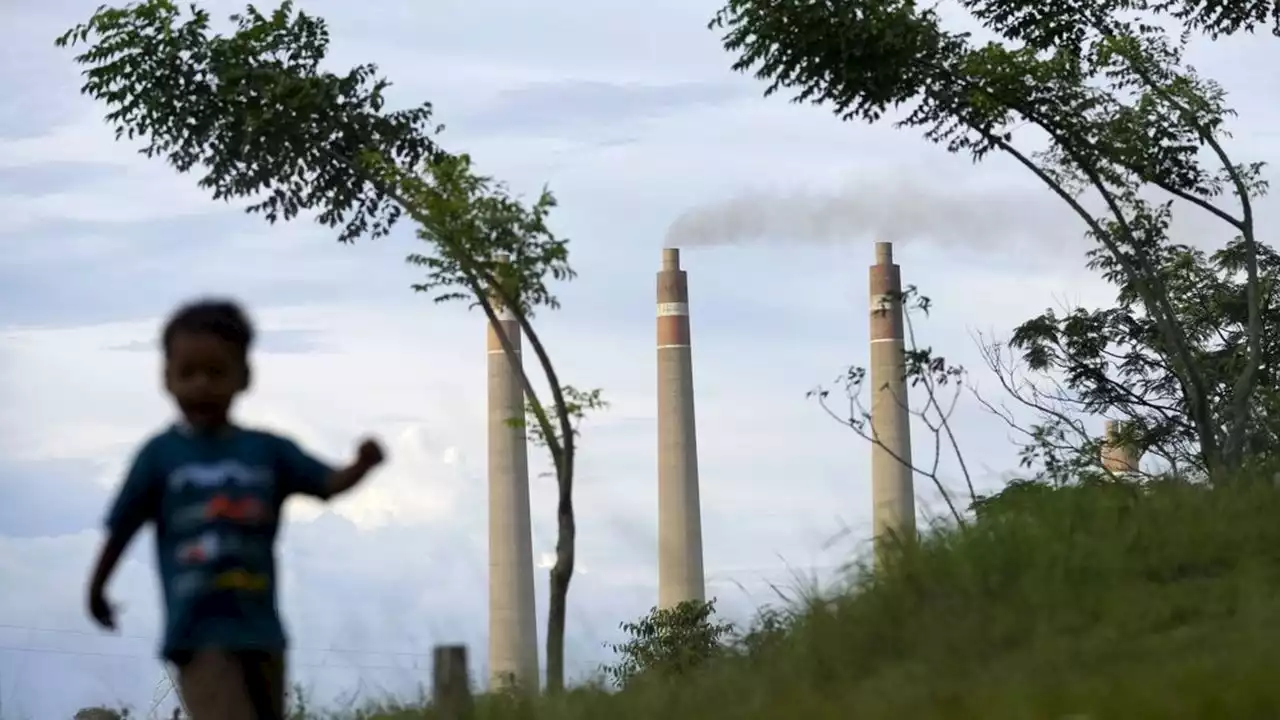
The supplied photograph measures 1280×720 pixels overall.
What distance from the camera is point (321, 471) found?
471 cm

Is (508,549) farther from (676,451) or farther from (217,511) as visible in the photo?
(217,511)

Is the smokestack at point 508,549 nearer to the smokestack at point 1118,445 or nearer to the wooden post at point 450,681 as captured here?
the smokestack at point 1118,445

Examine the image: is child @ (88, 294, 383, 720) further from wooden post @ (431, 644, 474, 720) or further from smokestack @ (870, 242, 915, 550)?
smokestack @ (870, 242, 915, 550)

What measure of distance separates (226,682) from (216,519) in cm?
39

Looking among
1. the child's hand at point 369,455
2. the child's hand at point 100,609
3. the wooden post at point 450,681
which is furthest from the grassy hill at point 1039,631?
the child's hand at point 100,609

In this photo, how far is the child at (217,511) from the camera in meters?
4.47

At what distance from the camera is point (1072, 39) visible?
16125mm

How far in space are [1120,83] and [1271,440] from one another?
10.9ft

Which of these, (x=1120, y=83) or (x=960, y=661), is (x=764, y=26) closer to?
(x=1120, y=83)

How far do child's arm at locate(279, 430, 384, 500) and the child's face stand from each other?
0.18 metres

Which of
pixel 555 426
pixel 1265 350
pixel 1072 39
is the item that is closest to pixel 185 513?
pixel 555 426

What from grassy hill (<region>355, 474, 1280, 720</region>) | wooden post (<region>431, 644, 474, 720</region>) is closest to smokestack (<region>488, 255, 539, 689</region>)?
grassy hill (<region>355, 474, 1280, 720</region>)

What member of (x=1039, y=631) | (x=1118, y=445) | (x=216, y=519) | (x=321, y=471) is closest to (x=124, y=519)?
(x=216, y=519)

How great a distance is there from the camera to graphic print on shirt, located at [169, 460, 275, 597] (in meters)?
4.48
